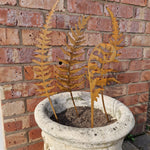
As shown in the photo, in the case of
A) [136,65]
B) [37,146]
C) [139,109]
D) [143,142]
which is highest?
[136,65]

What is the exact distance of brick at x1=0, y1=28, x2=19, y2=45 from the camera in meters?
0.72

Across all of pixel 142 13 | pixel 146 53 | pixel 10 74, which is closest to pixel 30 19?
pixel 10 74

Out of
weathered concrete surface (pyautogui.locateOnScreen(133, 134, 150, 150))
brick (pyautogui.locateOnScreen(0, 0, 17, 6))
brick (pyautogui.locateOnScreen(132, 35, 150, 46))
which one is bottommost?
weathered concrete surface (pyautogui.locateOnScreen(133, 134, 150, 150))

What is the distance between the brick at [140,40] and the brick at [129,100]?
1.44 feet

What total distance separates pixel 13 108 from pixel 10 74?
207mm

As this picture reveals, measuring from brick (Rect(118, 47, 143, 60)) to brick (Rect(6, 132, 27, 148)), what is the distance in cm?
86

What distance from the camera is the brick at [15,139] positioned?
86 centimetres

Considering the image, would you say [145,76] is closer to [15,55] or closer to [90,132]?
[90,132]

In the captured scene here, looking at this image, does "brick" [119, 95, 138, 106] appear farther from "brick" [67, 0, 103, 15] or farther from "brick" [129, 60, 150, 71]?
"brick" [67, 0, 103, 15]

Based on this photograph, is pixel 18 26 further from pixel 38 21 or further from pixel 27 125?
pixel 27 125

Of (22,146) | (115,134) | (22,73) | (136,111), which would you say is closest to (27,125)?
(22,146)

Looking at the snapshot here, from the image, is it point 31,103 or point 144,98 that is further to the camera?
point 144,98

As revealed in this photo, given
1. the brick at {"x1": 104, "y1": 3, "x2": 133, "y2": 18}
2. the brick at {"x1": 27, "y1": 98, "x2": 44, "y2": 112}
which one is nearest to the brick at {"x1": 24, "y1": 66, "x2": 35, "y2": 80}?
the brick at {"x1": 27, "y1": 98, "x2": 44, "y2": 112}

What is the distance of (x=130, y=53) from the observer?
3.57 feet
